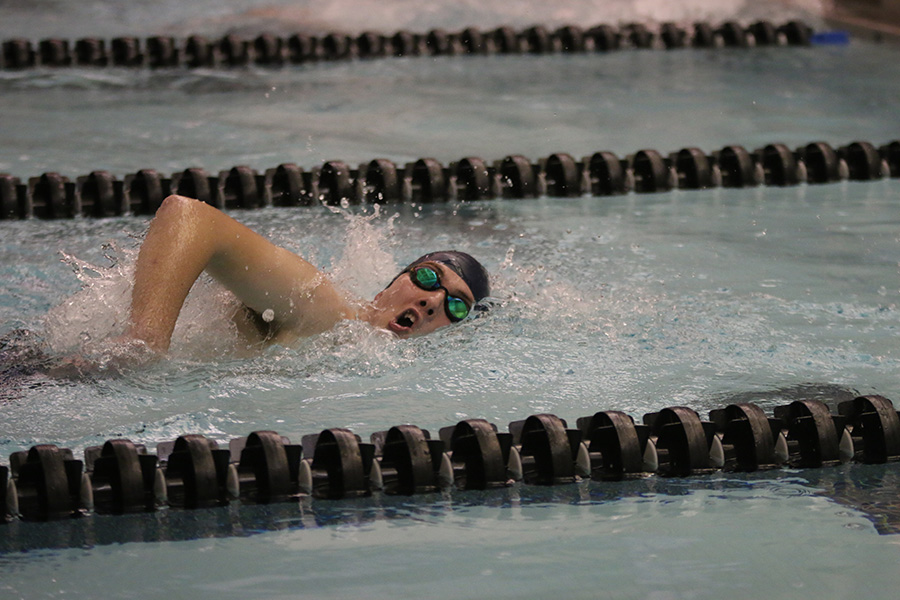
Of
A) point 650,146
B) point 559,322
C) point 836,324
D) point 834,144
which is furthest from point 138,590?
point 834,144

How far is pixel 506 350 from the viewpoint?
3133 millimetres

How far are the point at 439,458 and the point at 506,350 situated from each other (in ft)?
2.65

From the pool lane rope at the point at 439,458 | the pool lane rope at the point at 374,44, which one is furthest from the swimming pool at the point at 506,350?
the pool lane rope at the point at 374,44

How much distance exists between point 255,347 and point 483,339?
2.04 feet

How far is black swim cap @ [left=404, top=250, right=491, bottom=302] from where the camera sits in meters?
3.23

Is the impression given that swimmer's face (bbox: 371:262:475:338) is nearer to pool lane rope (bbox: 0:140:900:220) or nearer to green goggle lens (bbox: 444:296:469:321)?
green goggle lens (bbox: 444:296:469:321)

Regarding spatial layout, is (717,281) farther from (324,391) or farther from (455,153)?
(455,153)

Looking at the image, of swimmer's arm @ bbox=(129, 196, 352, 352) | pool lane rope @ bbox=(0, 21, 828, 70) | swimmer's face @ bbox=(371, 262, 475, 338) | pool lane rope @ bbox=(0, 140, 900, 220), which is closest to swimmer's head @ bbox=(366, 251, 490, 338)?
swimmer's face @ bbox=(371, 262, 475, 338)

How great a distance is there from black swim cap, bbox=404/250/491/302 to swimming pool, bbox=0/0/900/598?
13 cm

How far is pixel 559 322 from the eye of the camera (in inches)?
131

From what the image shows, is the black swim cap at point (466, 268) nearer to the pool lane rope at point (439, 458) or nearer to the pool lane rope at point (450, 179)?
the pool lane rope at point (439, 458)

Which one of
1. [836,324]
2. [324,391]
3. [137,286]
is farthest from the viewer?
[836,324]

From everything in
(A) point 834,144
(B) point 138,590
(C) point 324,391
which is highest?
(A) point 834,144

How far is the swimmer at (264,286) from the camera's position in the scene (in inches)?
104
